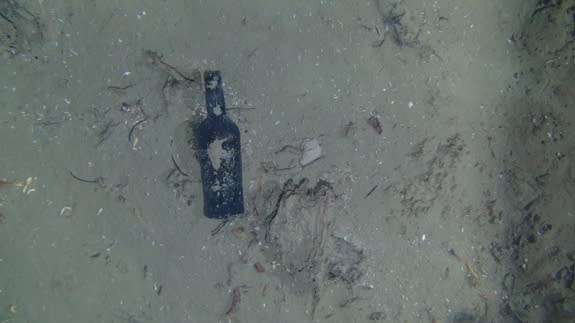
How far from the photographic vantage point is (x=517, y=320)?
318 cm

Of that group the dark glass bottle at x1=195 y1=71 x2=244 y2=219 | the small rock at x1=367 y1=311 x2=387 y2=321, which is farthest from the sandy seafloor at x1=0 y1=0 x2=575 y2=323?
the dark glass bottle at x1=195 y1=71 x2=244 y2=219

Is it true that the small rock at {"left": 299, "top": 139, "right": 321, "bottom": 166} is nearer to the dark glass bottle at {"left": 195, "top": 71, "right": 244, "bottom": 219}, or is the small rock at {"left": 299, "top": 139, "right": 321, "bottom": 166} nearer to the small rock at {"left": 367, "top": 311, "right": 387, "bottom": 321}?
the dark glass bottle at {"left": 195, "top": 71, "right": 244, "bottom": 219}

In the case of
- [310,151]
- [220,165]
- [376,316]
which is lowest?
[376,316]

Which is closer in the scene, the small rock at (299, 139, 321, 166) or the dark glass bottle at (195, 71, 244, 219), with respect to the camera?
the dark glass bottle at (195, 71, 244, 219)

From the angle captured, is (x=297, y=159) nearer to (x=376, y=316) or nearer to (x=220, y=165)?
(x=220, y=165)

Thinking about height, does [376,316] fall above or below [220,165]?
below

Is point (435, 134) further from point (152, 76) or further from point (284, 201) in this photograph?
point (152, 76)

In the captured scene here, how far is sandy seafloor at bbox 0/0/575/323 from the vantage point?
3.03m

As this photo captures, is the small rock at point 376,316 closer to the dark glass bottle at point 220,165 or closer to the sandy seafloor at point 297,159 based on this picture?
the sandy seafloor at point 297,159

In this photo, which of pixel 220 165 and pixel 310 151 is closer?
pixel 220 165

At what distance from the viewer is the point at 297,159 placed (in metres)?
3.12

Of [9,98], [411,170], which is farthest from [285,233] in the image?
[9,98]

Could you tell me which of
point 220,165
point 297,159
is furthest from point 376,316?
point 220,165

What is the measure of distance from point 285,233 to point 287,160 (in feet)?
2.14
